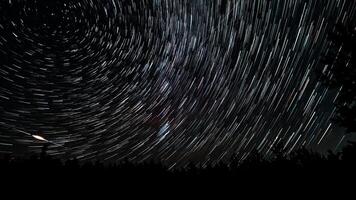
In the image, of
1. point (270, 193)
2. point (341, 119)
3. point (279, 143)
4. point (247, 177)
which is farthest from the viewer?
point (279, 143)

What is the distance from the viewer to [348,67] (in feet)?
43.4

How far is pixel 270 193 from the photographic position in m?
7.96

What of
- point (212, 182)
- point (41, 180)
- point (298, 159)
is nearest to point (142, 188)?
point (212, 182)

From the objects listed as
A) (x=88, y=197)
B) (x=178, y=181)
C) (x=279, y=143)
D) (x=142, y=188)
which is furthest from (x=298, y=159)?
(x=279, y=143)

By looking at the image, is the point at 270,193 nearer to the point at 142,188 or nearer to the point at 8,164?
the point at 142,188

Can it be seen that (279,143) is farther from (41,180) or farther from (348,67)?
(41,180)

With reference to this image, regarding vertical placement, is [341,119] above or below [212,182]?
above

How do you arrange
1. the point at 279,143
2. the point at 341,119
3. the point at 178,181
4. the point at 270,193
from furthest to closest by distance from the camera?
the point at 279,143 → the point at 341,119 → the point at 178,181 → the point at 270,193

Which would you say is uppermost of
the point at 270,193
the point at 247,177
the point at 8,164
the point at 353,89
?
the point at 353,89

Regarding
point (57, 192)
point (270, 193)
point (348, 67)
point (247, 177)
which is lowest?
point (270, 193)

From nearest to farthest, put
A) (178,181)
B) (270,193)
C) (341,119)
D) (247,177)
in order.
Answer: (270,193) < (247,177) < (178,181) < (341,119)

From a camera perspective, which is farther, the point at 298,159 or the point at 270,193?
the point at 298,159

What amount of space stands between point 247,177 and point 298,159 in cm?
175

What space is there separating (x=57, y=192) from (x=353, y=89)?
11.2 metres
